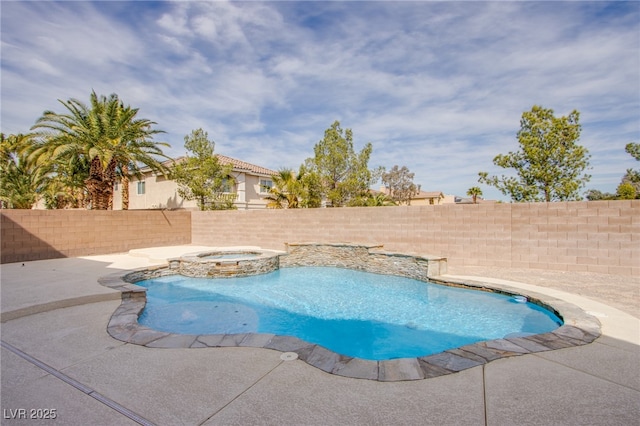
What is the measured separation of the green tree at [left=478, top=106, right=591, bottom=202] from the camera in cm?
1404

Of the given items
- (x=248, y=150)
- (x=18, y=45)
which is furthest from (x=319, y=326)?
(x=248, y=150)

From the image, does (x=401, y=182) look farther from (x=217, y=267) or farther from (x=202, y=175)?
(x=217, y=267)

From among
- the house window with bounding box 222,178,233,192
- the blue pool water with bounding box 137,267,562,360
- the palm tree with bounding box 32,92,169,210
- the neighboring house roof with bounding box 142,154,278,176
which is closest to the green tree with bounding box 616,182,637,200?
the blue pool water with bounding box 137,267,562,360

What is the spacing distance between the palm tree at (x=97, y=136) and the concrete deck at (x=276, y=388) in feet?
42.9

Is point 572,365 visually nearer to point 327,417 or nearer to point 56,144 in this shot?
A: point 327,417

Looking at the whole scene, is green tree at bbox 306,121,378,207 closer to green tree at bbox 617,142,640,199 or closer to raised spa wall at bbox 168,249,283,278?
raised spa wall at bbox 168,249,283,278

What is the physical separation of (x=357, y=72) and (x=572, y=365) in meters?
13.3

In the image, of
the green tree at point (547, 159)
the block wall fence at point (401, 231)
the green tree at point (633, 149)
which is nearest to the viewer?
the block wall fence at point (401, 231)

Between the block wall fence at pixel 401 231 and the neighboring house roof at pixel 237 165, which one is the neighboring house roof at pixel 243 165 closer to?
the neighboring house roof at pixel 237 165

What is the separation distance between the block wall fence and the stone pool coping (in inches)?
182


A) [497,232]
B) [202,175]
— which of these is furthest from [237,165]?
[497,232]

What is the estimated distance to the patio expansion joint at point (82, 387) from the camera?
2.51 m

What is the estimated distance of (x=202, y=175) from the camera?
19.6 meters

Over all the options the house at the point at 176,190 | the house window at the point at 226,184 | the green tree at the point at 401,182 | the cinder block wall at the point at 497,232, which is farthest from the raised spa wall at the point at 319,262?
the green tree at the point at 401,182
